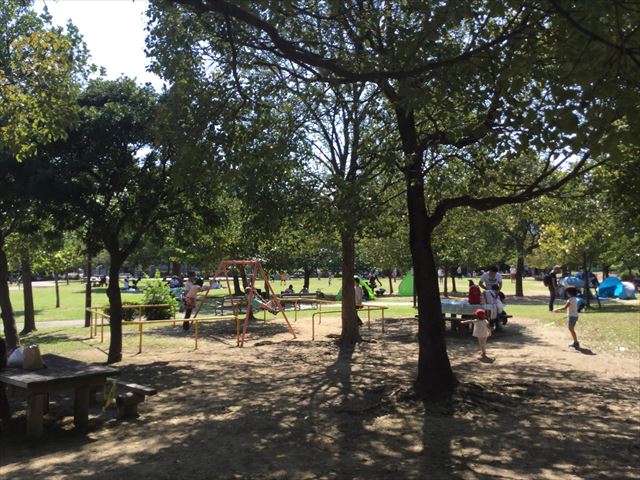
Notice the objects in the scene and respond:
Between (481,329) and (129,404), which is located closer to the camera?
(129,404)

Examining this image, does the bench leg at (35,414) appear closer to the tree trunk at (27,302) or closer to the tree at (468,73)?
the tree at (468,73)

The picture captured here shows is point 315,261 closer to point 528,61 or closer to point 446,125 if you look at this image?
point 446,125

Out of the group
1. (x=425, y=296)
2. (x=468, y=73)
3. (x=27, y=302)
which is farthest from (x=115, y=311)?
(x=468, y=73)

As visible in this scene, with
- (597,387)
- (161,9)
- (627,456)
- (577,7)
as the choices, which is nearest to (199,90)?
(161,9)

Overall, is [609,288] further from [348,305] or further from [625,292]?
[348,305]

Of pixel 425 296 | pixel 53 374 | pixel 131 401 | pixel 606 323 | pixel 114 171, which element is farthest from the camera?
pixel 606 323

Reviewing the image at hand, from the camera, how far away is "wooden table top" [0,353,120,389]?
20.2 ft

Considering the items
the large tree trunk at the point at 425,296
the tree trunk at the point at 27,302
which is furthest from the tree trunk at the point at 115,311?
the tree trunk at the point at 27,302

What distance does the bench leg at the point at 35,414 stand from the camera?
6.30 metres

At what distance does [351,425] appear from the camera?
6.79 meters

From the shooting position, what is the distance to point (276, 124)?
1000 centimetres

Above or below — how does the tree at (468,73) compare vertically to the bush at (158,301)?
above

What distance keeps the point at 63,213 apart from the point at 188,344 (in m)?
5.05

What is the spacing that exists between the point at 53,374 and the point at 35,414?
467mm
